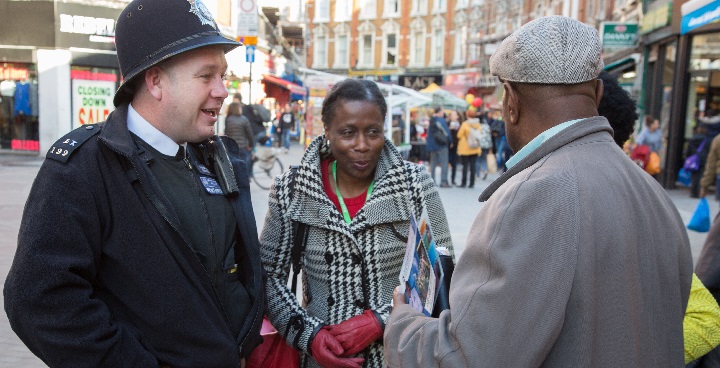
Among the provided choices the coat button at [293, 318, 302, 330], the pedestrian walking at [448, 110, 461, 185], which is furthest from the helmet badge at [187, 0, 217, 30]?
the pedestrian walking at [448, 110, 461, 185]

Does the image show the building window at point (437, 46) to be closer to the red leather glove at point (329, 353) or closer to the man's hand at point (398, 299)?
the red leather glove at point (329, 353)

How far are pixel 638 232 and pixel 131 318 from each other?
1328 millimetres

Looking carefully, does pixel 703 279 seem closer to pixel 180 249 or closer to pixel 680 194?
pixel 180 249

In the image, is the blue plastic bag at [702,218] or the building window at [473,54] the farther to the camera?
the building window at [473,54]

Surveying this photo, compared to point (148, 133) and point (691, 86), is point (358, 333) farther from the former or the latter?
point (691, 86)

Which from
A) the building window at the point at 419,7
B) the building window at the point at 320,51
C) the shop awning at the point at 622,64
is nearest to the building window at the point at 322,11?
the building window at the point at 320,51

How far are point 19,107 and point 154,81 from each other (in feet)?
61.4

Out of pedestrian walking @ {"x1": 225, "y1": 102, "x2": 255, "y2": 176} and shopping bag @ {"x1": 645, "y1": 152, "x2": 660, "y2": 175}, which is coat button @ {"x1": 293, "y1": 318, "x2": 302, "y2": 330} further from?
shopping bag @ {"x1": 645, "y1": 152, "x2": 660, "y2": 175}

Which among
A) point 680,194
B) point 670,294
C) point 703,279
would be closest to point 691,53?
point 680,194

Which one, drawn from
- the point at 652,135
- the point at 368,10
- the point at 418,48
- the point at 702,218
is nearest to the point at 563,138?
the point at 702,218

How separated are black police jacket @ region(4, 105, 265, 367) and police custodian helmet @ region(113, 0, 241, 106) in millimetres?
177

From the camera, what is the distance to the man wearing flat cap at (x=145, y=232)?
173 cm

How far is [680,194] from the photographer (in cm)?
1483

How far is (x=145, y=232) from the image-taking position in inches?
72.6
